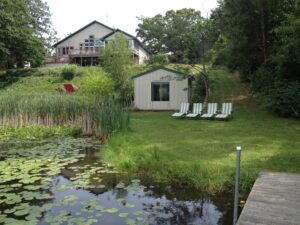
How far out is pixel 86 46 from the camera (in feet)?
128

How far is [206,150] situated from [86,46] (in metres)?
33.1

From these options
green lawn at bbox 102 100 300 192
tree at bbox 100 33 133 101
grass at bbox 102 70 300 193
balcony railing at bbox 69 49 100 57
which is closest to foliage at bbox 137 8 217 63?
balcony railing at bbox 69 49 100 57

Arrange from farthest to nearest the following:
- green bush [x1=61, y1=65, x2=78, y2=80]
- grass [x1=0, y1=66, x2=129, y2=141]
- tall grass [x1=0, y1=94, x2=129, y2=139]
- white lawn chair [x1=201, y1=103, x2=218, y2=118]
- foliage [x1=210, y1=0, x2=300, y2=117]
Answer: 1. green bush [x1=61, y1=65, x2=78, y2=80]
2. white lawn chair [x1=201, y1=103, x2=218, y2=118]
3. foliage [x1=210, y1=0, x2=300, y2=117]
4. tall grass [x1=0, y1=94, x2=129, y2=139]
5. grass [x1=0, y1=66, x2=129, y2=141]

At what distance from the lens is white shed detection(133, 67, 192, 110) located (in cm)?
1795

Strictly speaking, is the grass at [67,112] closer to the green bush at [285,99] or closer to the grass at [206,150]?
the grass at [206,150]

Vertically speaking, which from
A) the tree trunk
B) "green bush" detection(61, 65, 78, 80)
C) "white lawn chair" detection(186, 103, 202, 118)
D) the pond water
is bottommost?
the pond water

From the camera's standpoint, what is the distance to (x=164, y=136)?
991 cm

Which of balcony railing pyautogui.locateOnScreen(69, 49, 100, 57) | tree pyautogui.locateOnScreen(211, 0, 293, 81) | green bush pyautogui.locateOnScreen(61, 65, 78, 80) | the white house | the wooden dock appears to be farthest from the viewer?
the white house

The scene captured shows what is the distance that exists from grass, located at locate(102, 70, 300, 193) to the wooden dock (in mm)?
595

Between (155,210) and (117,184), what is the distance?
1295mm

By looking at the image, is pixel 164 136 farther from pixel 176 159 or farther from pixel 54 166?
pixel 54 166

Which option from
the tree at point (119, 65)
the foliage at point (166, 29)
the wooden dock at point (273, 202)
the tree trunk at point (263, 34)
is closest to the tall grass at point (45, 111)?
the wooden dock at point (273, 202)

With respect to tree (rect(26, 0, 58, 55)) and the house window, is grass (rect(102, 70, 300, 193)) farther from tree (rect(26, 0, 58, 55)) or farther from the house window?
tree (rect(26, 0, 58, 55))

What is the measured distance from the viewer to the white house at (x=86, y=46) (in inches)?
1486
